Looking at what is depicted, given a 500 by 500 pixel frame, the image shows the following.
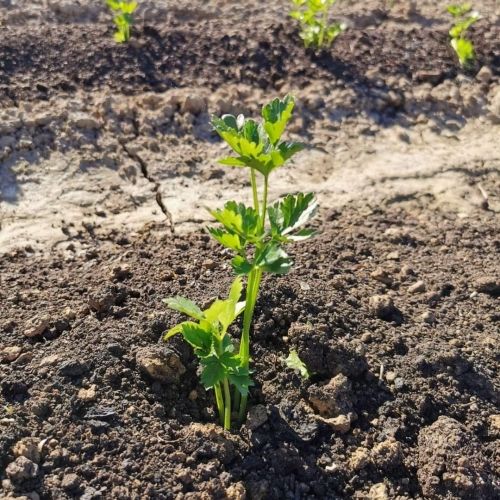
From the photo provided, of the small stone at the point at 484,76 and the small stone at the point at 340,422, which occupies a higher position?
the small stone at the point at 484,76

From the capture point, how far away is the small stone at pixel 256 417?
2.74m

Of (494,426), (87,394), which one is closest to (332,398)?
(494,426)

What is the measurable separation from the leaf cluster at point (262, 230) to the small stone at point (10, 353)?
1.10m

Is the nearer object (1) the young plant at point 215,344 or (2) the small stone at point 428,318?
(1) the young plant at point 215,344

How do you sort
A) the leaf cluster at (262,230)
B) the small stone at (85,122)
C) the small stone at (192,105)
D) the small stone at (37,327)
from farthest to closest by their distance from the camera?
the small stone at (192,105) < the small stone at (85,122) < the small stone at (37,327) < the leaf cluster at (262,230)

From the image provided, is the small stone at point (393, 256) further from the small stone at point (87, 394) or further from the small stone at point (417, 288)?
the small stone at point (87, 394)

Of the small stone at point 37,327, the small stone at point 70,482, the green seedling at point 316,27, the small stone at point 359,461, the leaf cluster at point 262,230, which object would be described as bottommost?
the small stone at point 359,461

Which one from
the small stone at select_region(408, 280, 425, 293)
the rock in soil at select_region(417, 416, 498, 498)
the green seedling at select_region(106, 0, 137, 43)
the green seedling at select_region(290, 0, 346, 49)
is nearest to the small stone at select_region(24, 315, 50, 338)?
the rock in soil at select_region(417, 416, 498, 498)

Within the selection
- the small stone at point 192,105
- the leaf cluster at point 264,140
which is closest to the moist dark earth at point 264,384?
the leaf cluster at point 264,140

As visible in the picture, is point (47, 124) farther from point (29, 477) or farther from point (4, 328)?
point (29, 477)

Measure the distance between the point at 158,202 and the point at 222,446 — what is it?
2060 mm

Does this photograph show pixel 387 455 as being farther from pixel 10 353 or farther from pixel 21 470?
pixel 10 353

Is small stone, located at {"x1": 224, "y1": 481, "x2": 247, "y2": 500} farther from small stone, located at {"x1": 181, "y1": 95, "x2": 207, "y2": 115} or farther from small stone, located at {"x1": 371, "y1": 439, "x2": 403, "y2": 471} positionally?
small stone, located at {"x1": 181, "y1": 95, "x2": 207, "y2": 115}

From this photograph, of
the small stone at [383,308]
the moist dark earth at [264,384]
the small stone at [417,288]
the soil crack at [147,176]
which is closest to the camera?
the moist dark earth at [264,384]
